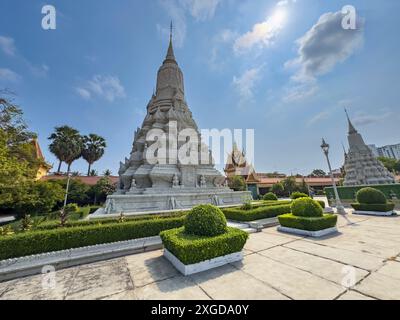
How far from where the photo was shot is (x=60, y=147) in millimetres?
30750

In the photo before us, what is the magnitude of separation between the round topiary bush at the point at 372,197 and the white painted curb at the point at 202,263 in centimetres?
1546

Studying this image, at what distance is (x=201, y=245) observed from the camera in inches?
201

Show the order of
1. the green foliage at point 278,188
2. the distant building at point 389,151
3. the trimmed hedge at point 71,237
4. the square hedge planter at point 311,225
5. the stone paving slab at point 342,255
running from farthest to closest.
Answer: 1. the distant building at point 389,151
2. the green foliage at point 278,188
3. the square hedge planter at point 311,225
4. the trimmed hedge at point 71,237
5. the stone paving slab at point 342,255

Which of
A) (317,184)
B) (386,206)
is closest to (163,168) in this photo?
(386,206)

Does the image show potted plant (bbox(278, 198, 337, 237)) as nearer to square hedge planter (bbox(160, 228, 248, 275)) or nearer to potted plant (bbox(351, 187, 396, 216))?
square hedge planter (bbox(160, 228, 248, 275))

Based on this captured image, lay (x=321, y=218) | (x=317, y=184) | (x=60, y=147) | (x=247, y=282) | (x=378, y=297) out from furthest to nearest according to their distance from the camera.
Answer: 1. (x=317, y=184)
2. (x=60, y=147)
3. (x=321, y=218)
4. (x=247, y=282)
5. (x=378, y=297)

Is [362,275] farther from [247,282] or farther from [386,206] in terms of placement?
[386,206]

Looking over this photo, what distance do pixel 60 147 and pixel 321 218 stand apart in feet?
126

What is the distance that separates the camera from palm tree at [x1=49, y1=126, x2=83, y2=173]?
30797 mm

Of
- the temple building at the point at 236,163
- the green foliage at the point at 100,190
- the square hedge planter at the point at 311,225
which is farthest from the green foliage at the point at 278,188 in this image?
the green foliage at the point at 100,190

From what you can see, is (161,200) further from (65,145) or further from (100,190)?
(65,145)

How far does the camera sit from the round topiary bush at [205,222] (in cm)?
595

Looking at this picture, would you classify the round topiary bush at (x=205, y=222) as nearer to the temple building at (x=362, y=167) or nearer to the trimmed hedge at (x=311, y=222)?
the trimmed hedge at (x=311, y=222)

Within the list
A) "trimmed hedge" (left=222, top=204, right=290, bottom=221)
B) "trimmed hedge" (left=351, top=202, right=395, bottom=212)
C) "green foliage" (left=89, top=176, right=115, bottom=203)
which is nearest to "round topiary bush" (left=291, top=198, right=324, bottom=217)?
"trimmed hedge" (left=222, top=204, right=290, bottom=221)
